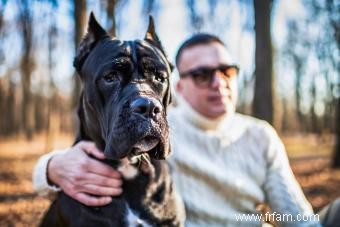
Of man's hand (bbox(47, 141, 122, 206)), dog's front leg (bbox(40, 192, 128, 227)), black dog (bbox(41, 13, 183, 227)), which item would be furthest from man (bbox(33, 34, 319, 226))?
black dog (bbox(41, 13, 183, 227))

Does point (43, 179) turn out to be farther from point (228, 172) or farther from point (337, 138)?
point (337, 138)

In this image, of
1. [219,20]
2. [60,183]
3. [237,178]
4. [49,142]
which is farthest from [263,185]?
[49,142]

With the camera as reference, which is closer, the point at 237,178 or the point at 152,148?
the point at 152,148

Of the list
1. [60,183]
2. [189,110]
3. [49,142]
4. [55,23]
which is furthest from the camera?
[49,142]

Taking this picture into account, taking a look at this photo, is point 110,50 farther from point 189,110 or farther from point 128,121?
point 189,110

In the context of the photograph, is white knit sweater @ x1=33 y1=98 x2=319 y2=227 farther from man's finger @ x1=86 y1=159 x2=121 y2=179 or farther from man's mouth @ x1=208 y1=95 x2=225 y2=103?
man's finger @ x1=86 y1=159 x2=121 y2=179

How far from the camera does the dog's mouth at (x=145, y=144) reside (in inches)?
84.1

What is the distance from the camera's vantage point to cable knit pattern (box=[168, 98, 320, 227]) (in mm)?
3045

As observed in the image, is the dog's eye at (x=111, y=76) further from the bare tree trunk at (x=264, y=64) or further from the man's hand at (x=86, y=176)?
the bare tree trunk at (x=264, y=64)

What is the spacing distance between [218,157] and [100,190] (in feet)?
3.79

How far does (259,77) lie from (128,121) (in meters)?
6.03

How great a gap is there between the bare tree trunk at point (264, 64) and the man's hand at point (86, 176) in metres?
5.62

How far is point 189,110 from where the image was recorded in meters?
3.35

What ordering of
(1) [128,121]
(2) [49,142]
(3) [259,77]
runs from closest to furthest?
(1) [128,121] < (3) [259,77] < (2) [49,142]
